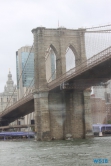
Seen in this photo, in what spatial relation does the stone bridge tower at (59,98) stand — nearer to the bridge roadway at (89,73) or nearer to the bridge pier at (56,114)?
the bridge pier at (56,114)

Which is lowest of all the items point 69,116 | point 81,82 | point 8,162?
point 8,162

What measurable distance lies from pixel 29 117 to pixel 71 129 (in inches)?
2159

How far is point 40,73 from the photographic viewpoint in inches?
1638

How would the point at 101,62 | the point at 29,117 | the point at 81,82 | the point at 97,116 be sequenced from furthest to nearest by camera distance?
the point at 29,117, the point at 97,116, the point at 81,82, the point at 101,62

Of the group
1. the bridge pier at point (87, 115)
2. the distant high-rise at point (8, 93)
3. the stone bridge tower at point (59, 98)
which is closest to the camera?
the stone bridge tower at point (59, 98)

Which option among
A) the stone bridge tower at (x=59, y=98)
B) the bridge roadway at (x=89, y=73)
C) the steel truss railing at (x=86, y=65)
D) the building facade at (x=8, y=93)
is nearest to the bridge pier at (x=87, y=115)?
the stone bridge tower at (x=59, y=98)

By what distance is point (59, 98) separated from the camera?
4272 centimetres

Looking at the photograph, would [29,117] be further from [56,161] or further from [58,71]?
[56,161]

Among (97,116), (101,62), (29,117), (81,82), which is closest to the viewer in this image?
(101,62)

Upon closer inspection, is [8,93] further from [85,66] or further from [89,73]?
[85,66]

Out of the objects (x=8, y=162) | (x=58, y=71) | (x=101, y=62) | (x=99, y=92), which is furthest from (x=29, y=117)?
(x=8, y=162)

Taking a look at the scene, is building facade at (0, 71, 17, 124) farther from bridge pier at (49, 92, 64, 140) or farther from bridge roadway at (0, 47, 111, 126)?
bridge roadway at (0, 47, 111, 126)

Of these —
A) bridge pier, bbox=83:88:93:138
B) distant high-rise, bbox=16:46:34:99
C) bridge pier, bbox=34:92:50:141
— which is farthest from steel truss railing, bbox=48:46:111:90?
distant high-rise, bbox=16:46:34:99

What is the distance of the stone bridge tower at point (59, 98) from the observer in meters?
41.5
